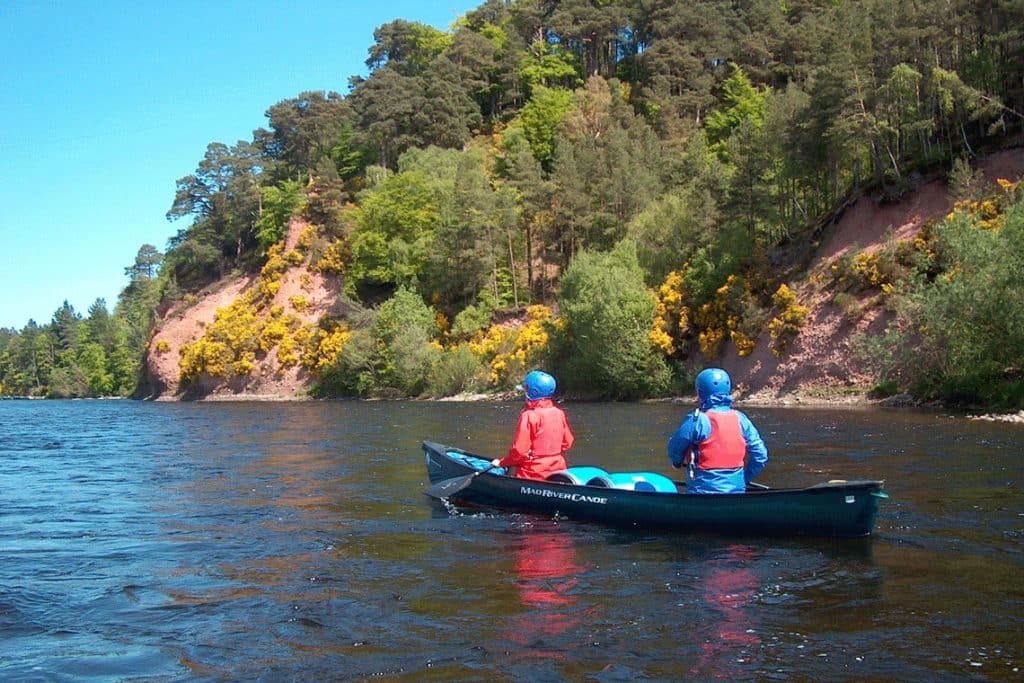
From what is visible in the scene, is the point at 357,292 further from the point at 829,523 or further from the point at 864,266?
the point at 829,523

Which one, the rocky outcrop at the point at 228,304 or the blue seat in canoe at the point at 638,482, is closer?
the blue seat in canoe at the point at 638,482

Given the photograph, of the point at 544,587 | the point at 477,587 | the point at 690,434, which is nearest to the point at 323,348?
the point at 690,434

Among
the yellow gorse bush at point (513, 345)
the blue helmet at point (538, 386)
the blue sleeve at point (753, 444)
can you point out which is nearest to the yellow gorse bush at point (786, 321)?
the yellow gorse bush at point (513, 345)

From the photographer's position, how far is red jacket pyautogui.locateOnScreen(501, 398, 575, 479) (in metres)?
12.6

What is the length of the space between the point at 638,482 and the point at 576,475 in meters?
1.07

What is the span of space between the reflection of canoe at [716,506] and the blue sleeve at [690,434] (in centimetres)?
58

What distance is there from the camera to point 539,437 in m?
Answer: 12.8

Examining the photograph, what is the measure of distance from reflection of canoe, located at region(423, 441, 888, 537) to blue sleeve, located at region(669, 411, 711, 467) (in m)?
0.58

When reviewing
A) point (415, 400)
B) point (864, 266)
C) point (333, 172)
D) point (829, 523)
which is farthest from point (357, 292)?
point (829, 523)

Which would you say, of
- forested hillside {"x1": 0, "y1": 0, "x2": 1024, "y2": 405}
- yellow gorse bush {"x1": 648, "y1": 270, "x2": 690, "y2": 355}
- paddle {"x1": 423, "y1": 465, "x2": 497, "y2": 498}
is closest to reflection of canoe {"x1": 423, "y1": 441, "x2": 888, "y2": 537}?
paddle {"x1": 423, "y1": 465, "x2": 497, "y2": 498}

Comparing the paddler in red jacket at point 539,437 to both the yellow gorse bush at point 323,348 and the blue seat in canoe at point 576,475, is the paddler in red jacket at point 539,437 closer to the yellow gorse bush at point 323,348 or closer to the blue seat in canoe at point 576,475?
the blue seat in canoe at point 576,475

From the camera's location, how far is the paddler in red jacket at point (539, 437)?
1247cm

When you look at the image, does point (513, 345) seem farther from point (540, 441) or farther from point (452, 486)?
point (540, 441)

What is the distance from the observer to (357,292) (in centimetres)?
6856
